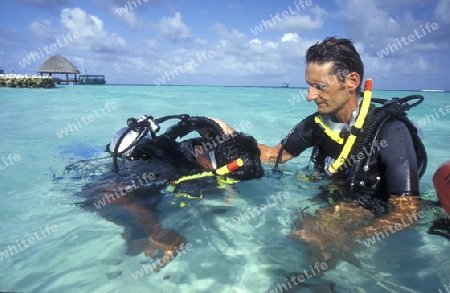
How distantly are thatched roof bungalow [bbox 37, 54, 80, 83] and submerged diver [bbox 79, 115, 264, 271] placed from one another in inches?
2345

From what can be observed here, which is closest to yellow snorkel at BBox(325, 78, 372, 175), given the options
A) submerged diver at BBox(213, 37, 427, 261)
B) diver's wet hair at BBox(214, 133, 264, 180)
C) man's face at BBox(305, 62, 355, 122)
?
submerged diver at BBox(213, 37, 427, 261)

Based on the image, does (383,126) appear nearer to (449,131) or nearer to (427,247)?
(427,247)

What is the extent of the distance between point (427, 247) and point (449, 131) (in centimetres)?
1184

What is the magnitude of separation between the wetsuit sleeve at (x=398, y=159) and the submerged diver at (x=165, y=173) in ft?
4.06

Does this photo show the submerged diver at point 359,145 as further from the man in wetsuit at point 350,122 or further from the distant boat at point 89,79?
the distant boat at point 89,79

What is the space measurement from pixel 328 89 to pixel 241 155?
1.12 meters

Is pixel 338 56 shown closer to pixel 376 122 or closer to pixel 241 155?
pixel 376 122

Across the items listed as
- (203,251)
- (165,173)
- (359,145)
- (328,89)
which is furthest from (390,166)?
(165,173)

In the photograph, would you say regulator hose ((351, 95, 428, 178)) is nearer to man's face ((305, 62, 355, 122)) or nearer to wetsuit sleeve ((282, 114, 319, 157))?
man's face ((305, 62, 355, 122))

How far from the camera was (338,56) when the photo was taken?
3.15 m

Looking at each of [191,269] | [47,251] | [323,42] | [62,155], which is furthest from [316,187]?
[62,155]

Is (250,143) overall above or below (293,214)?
above

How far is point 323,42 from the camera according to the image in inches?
131

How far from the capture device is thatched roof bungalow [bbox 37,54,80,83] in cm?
5466
